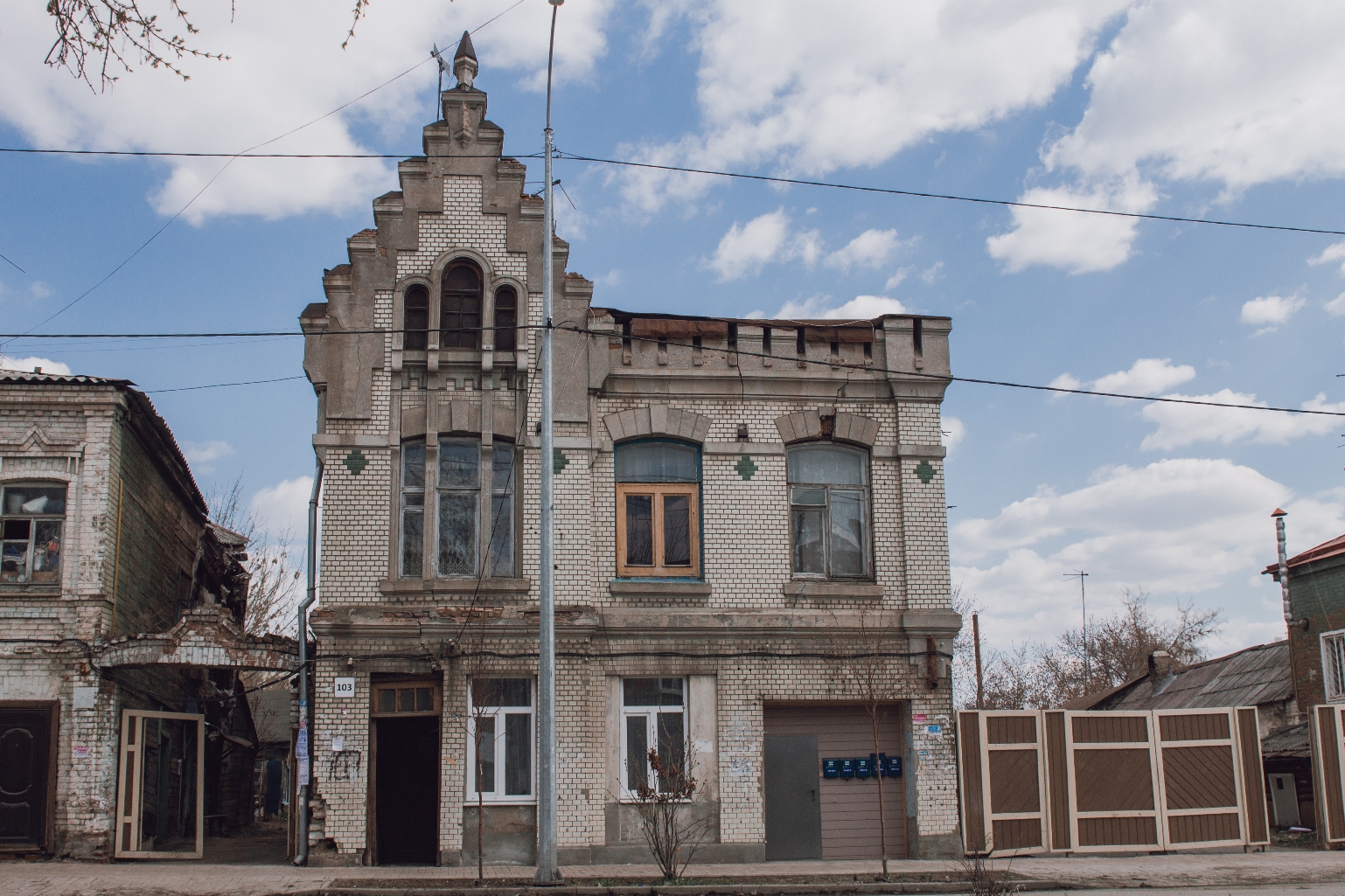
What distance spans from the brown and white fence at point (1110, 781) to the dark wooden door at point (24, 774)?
42.8 ft

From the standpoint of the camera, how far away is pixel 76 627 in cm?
1731

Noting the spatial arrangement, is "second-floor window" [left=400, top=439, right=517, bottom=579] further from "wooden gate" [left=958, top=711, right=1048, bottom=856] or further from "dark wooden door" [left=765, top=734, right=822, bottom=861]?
"wooden gate" [left=958, top=711, right=1048, bottom=856]

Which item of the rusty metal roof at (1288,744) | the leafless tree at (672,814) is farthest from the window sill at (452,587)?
the rusty metal roof at (1288,744)

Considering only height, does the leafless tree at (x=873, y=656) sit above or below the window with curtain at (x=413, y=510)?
below

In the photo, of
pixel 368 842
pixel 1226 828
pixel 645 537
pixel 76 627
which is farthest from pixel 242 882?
pixel 1226 828

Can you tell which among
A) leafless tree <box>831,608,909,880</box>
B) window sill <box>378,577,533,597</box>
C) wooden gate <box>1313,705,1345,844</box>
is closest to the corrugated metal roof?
wooden gate <box>1313,705,1345,844</box>

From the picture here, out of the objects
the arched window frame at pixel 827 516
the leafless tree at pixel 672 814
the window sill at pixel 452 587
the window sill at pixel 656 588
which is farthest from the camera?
the arched window frame at pixel 827 516

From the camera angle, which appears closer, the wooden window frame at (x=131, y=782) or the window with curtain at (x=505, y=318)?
the wooden window frame at (x=131, y=782)

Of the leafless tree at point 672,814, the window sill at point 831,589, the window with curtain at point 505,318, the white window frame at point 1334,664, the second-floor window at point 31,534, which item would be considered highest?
the window with curtain at point 505,318

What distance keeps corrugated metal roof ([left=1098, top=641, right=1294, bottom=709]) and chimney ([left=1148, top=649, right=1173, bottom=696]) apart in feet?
0.38

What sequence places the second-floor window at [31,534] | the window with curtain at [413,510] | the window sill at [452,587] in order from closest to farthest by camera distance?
the window sill at [452,587] < the second-floor window at [31,534] < the window with curtain at [413,510]

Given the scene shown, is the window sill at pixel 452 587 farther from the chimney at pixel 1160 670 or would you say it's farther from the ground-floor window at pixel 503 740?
the chimney at pixel 1160 670

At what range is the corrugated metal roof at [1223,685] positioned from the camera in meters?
26.1

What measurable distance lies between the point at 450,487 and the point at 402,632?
7.37ft
